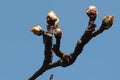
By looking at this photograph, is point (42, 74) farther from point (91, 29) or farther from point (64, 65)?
point (91, 29)

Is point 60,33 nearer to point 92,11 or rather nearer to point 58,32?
point 58,32

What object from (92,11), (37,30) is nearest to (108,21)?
(92,11)

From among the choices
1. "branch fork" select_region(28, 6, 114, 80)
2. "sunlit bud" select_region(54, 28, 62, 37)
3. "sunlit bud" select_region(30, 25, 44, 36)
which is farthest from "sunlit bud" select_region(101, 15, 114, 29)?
"sunlit bud" select_region(30, 25, 44, 36)

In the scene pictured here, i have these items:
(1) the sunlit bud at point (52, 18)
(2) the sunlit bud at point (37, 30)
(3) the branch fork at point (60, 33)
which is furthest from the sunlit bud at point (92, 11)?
(2) the sunlit bud at point (37, 30)

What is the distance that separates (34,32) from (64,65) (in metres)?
0.43

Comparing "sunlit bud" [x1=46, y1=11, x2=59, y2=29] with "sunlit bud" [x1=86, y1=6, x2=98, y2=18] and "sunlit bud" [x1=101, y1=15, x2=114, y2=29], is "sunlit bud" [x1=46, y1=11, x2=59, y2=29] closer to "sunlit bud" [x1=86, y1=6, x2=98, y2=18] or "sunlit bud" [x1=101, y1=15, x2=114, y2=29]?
"sunlit bud" [x1=86, y1=6, x2=98, y2=18]

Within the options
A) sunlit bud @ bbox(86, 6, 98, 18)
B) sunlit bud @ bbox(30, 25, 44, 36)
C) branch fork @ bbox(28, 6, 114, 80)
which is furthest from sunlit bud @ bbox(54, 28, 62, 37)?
sunlit bud @ bbox(86, 6, 98, 18)

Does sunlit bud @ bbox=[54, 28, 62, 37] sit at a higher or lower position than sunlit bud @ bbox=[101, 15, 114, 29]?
lower

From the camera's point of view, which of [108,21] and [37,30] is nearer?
[108,21]

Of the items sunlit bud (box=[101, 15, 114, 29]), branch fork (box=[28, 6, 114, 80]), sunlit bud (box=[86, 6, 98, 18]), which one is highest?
sunlit bud (box=[86, 6, 98, 18])

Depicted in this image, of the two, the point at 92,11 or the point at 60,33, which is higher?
the point at 92,11

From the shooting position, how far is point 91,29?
2730 millimetres

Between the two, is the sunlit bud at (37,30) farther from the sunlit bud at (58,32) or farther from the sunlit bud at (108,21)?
the sunlit bud at (108,21)

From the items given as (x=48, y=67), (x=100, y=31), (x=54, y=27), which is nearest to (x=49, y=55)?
(x=48, y=67)
